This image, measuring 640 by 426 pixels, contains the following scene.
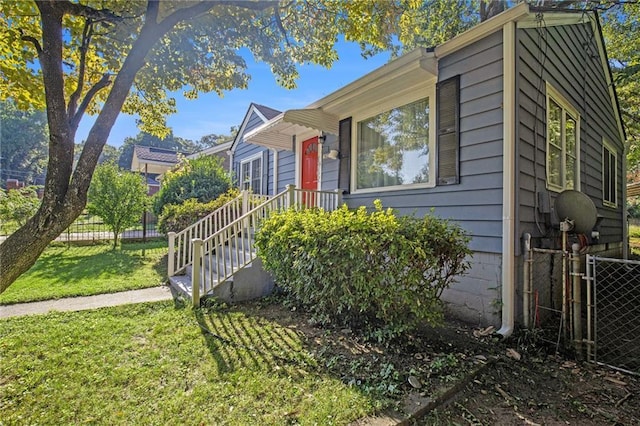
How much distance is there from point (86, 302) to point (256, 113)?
7.79 metres

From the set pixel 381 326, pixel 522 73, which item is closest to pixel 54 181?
pixel 381 326

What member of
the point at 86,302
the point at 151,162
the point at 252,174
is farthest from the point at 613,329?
the point at 151,162

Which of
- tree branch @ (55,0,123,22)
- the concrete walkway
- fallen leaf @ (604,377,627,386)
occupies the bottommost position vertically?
fallen leaf @ (604,377,627,386)

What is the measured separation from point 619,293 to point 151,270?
349 inches

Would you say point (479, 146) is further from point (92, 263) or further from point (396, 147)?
point (92, 263)

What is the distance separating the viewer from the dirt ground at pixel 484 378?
2172 millimetres

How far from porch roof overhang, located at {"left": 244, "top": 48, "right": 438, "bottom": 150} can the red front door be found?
14.2 inches

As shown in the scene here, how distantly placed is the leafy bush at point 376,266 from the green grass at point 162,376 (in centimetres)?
68

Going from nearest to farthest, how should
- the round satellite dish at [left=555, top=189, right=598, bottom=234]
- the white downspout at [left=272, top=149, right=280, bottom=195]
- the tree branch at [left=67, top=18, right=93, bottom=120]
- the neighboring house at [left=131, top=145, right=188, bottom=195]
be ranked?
1. the tree branch at [left=67, top=18, right=93, bottom=120]
2. the round satellite dish at [left=555, top=189, right=598, bottom=234]
3. the white downspout at [left=272, top=149, right=280, bottom=195]
4. the neighboring house at [left=131, top=145, right=188, bottom=195]

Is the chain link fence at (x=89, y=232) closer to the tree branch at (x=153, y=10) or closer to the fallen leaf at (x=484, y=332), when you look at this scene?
the tree branch at (x=153, y=10)

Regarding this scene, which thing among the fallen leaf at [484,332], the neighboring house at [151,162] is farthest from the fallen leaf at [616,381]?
the neighboring house at [151,162]

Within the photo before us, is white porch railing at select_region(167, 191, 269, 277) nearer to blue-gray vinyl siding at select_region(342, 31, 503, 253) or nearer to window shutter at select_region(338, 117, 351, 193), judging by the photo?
window shutter at select_region(338, 117, 351, 193)

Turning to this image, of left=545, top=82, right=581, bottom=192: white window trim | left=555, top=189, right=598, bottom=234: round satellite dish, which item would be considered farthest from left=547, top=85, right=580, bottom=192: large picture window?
left=555, top=189, right=598, bottom=234: round satellite dish

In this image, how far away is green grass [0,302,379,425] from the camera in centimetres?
205
